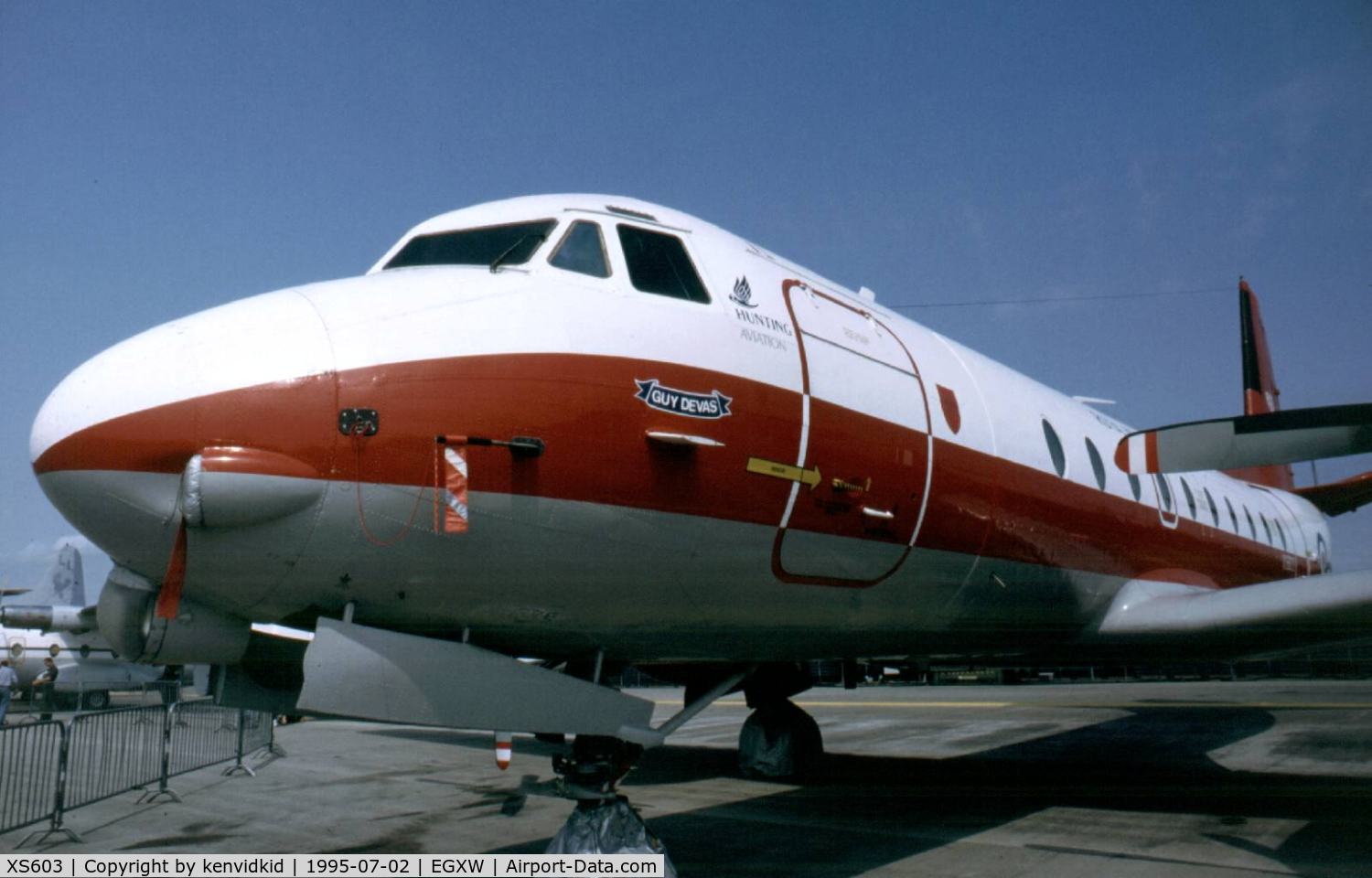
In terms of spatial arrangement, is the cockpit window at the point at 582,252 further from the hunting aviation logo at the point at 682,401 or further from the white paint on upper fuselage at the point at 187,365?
the white paint on upper fuselage at the point at 187,365

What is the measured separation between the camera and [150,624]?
4.66m

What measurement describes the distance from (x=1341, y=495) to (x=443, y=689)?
18421 millimetres

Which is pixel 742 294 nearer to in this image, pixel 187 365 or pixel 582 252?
pixel 582 252

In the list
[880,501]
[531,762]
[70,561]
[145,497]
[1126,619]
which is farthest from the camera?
[70,561]

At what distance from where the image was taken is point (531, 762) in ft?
47.2

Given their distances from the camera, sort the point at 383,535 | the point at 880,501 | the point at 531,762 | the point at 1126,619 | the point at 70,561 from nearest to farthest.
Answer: the point at 383,535 → the point at 880,501 → the point at 1126,619 → the point at 531,762 → the point at 70,561

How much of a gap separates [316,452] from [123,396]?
31.4 inches

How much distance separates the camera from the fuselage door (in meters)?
5.88

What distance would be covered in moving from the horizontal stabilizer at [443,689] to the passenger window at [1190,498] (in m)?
9.27

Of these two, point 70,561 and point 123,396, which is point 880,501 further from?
point 70,561

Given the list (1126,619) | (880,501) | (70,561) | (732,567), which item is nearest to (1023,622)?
(1126,619)

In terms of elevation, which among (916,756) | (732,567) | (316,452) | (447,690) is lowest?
(916,756)

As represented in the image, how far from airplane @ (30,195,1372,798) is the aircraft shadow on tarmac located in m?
1.67

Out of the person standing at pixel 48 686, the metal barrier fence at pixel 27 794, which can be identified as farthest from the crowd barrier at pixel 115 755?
the person standing at pixel 48 686
